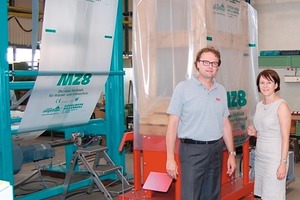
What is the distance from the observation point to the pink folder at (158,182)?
3121 millimetres

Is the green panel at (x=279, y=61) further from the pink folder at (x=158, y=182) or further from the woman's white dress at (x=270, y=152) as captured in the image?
the pink folder at (x=158, y=182)

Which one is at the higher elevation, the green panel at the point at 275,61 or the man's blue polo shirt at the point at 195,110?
the green panel at the point at 275,61

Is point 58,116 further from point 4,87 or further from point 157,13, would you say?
point 157,13

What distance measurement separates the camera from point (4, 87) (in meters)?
3.58

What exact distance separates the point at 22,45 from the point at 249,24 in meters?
6.77

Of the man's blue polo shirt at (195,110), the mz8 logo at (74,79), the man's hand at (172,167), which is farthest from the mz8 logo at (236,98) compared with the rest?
the mz8 logo at (74,79)

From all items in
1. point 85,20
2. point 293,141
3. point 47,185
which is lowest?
point 47,185

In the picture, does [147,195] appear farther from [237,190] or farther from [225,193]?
[237,190]

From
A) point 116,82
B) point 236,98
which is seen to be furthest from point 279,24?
point 236,98

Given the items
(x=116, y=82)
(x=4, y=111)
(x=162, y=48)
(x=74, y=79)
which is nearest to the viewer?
(x=162, y=48)

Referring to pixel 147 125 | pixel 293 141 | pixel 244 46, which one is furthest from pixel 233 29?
pixel 293 141

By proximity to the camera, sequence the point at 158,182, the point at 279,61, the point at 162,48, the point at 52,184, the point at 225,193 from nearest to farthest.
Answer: the point at 158,182, the point at 162,48, the point at 225,193, the point at 52,184, the point at 279,61

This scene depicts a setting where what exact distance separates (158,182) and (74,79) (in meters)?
1.57

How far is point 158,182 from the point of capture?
125 inches
